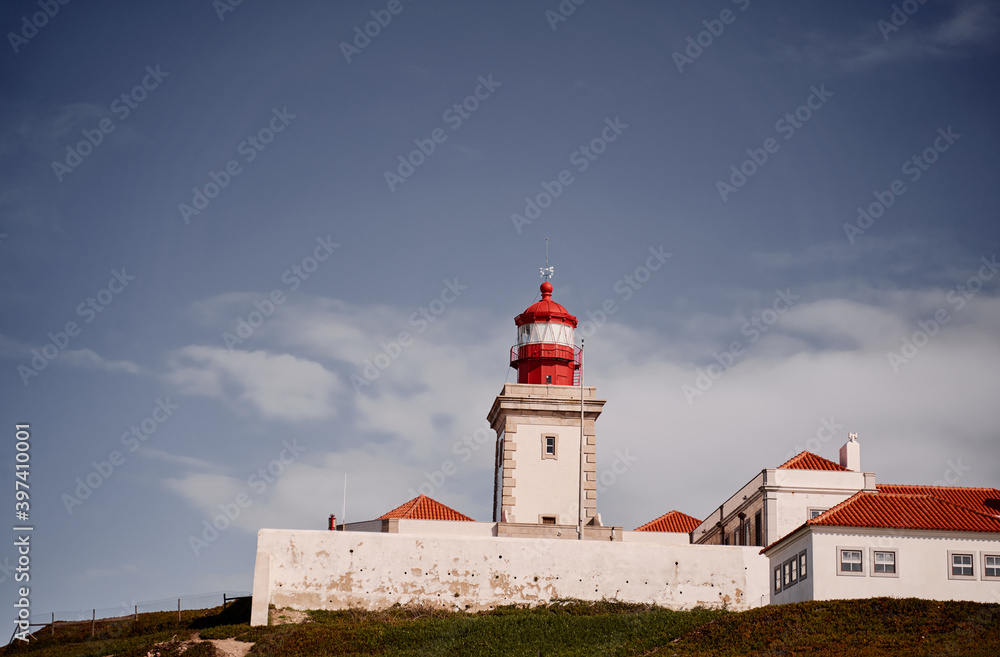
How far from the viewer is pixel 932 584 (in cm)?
3669

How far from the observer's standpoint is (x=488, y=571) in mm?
41375

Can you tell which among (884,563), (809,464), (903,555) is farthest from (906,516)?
(809,464)

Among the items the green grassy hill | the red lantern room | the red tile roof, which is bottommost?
the green grassy hill

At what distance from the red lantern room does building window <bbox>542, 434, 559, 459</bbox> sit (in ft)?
8.71

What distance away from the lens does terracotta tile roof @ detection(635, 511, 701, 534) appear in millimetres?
54938

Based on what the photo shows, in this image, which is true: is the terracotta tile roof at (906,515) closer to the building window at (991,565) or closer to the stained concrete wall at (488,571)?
the building window at (991,565)

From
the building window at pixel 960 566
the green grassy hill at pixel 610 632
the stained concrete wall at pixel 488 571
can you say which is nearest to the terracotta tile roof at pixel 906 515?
the building window at pixel 960 566

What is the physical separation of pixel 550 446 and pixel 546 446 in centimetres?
15

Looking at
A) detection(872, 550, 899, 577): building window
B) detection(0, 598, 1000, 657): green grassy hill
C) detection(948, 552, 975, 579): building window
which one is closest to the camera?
detection(0, 598, 1000, 657): green grassy hill

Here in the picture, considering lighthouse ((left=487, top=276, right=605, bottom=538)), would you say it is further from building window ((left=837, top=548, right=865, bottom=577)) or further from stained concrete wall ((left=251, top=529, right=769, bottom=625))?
building window ((left=837, top=548, right=865, bottom=577))

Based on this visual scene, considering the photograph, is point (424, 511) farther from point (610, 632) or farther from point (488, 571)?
point (610, 632)

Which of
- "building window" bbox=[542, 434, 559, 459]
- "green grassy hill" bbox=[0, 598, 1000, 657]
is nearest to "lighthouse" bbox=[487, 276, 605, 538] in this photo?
"building window" bbox=[542, 434, 559, 459]

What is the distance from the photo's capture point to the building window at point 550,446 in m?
48.0

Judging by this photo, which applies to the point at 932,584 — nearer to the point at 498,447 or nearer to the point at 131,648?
the point at 498,447
